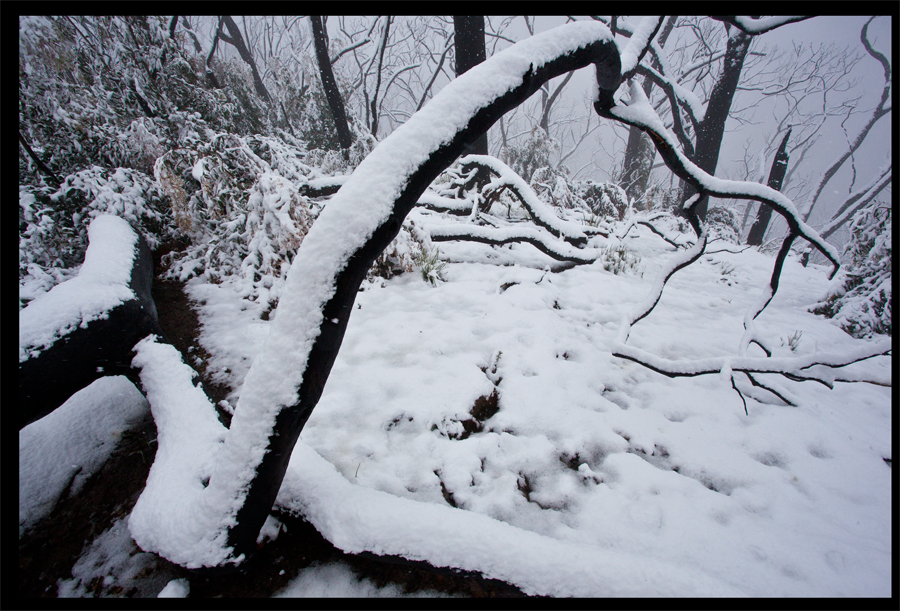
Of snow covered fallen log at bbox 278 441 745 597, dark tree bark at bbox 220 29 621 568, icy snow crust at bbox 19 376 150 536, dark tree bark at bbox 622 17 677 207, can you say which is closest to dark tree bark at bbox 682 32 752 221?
dark tree bark at bbox 622 17 677 207

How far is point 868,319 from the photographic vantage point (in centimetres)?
296

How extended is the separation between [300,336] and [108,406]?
1.61 metres

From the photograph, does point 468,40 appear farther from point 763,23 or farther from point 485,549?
point 485,549

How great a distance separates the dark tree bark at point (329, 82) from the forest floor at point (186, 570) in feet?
24.5

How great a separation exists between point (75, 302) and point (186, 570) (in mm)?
1147

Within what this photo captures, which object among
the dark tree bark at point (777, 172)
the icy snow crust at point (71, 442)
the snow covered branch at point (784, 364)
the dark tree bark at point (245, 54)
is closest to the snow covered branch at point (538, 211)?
the snow covered branch at point (784, 364)

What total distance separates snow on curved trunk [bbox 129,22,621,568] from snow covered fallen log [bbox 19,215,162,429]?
0.57m

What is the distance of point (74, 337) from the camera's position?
1.27 meters

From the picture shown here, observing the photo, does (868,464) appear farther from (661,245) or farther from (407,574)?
(661,245)


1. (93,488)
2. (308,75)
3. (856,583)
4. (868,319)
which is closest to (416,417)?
(93,488)

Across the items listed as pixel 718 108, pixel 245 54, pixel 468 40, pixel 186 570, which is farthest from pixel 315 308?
pixel 245 54

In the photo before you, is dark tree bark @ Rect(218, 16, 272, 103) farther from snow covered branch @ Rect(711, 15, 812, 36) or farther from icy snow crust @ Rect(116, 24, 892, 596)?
snow covered branch @ Rect(711, 15, 812, 36)

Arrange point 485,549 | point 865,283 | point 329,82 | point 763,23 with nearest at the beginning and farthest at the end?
point 485,549
point 763,23
point 865,283
point 329,82

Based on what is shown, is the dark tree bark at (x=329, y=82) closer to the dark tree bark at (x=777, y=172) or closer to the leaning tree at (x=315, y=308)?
the leaning tree at (x=315, y=308)
